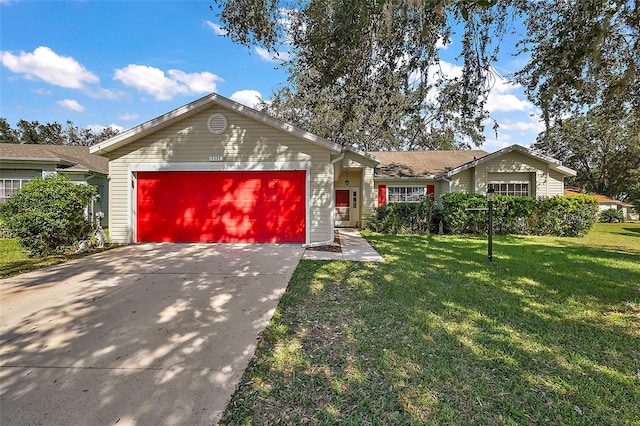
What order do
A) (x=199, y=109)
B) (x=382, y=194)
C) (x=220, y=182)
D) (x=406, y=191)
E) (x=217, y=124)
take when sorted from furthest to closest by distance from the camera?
(x=406, y=191) → (x=382, y=194) → (x=220, y=182) → (x=217, y=124) → (x=199, y=109)

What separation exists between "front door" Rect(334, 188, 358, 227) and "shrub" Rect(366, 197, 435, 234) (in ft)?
9.15

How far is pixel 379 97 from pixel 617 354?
20.4 feet

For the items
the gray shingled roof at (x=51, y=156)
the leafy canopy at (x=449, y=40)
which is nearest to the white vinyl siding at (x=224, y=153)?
the leafy canopy at (x=449, y=40)

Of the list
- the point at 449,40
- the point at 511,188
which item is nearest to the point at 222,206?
the point at 449,40

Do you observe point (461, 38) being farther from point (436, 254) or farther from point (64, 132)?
point (64, 132)

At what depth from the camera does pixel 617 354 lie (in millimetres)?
3018

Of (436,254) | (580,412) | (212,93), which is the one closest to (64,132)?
(212,93)

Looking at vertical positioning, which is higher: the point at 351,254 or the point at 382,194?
the point at 382,194

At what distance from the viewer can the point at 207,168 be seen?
9.09 m

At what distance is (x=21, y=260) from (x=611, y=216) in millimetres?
32649

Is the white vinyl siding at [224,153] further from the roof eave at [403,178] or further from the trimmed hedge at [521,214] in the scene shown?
the roof eave at [403,178]

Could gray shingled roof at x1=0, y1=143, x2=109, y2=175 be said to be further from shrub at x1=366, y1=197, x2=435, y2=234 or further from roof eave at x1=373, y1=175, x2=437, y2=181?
roof eave at x1=373, y1=175, x2=437, y2=181

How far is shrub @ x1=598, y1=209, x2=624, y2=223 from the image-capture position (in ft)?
72.5

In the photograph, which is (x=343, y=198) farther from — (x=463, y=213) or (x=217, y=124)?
(x=217, y=124)
